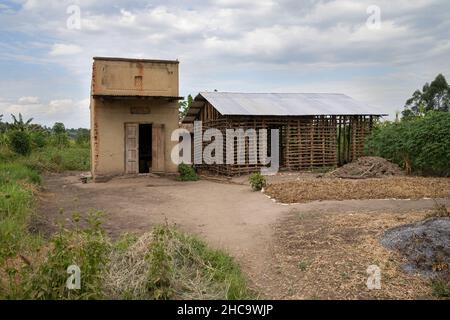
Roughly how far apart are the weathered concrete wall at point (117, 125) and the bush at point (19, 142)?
6.92 metres

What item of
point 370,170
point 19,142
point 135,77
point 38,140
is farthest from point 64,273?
point 38,140

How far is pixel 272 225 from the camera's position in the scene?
332 inches

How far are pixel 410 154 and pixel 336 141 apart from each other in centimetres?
365

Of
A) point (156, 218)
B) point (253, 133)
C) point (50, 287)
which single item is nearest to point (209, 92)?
point (253, 133)

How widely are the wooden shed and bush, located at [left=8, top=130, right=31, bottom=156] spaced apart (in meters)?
8.87

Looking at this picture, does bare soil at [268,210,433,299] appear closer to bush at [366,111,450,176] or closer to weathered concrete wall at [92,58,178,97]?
bush at [366,111,450,176]

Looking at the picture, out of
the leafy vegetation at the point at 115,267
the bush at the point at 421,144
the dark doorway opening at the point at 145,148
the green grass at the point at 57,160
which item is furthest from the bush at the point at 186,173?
the leafy vegetation at the point at 115,267

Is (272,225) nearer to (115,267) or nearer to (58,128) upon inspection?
(115,267)

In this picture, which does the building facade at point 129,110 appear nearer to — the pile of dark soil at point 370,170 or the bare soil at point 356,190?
the bare soil at point 356,190

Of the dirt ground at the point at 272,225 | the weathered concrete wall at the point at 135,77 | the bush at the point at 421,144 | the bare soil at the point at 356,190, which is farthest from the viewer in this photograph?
the weathered concrete wall at the point at 135,77

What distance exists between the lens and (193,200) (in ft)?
40.0

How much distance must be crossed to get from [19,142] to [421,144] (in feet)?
60.5

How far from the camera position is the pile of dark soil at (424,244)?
5.81 meters
